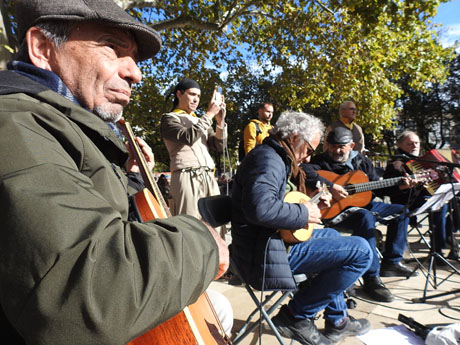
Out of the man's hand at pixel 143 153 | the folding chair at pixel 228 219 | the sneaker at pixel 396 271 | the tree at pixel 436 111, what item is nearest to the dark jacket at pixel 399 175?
the sneaker at pixel 396 271

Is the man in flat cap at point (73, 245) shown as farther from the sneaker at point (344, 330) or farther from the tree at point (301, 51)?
the tree at point (301, 51)

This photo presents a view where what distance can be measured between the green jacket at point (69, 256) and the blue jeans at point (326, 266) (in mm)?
1861

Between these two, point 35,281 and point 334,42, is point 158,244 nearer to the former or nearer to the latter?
point 35,281

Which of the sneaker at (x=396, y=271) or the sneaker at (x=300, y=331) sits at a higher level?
the sneaker at (x=300, y=331)

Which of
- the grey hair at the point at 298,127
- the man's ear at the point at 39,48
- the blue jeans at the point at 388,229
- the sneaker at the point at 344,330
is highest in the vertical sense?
the man's ear at the point at 39,48

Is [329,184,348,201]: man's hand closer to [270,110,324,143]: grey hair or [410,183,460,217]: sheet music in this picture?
[410,183,460,217]: sheet music

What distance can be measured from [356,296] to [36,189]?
3625mm

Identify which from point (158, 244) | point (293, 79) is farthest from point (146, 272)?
point (293, 79)

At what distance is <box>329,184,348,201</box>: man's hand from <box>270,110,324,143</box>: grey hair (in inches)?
50.4

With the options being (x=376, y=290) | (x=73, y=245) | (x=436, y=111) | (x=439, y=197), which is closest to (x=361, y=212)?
(x=439, y=197)

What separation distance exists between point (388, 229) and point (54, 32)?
4368 mm

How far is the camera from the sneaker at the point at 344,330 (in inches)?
103

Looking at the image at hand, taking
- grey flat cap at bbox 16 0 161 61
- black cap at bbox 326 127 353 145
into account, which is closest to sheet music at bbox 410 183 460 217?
black cap at bbox 326 127 353 145

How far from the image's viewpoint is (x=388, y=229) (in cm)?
427
